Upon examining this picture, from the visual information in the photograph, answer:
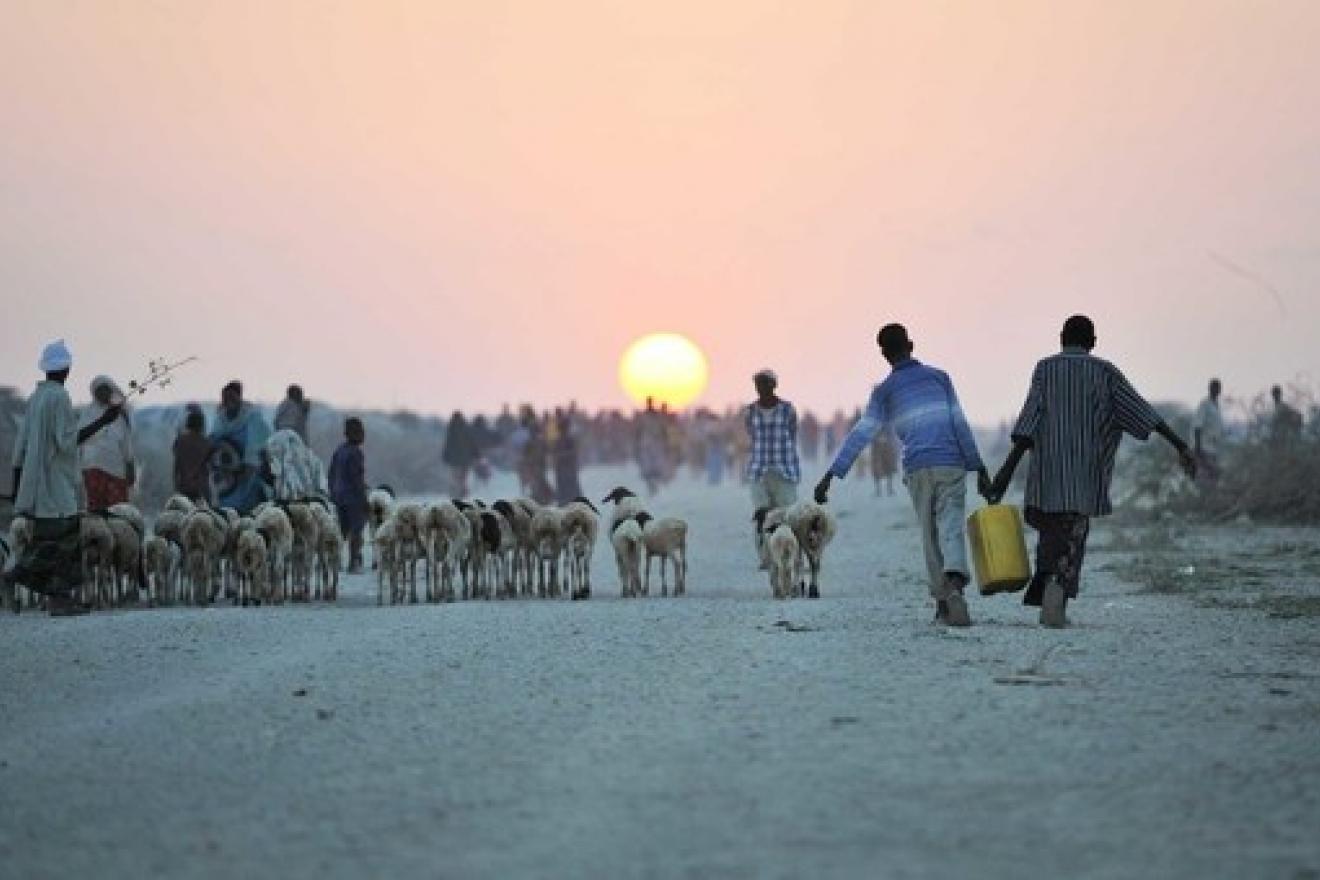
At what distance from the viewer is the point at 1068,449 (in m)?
12.8

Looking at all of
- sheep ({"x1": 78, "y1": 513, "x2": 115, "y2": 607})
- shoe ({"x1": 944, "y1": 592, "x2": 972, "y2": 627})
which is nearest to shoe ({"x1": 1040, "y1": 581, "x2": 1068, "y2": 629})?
shoe ({"x1": 944, "y1": 592, "x2": 972, "y2": 627})

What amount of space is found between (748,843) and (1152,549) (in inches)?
655

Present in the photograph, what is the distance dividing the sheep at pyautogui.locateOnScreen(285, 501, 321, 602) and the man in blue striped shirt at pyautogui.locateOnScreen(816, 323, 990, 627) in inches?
213

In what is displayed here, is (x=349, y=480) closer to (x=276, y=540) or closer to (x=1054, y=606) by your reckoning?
(x=276, y=540)

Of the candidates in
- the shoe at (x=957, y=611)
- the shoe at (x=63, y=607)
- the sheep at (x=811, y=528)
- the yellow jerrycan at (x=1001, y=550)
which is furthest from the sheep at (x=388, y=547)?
the yellow jerrycan at (x=1001, y=550)

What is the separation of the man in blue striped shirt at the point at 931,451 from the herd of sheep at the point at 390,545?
2.79 metres

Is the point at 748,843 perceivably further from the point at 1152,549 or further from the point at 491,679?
the point at 1152,549

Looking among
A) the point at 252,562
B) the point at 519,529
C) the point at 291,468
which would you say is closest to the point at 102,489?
the point at 291,468

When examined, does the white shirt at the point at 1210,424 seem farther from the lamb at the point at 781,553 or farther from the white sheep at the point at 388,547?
the white sheep at the point at 388,547

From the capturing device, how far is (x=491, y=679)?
10.5 meters

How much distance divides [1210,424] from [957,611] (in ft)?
54.9

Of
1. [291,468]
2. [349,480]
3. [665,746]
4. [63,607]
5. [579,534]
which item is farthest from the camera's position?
[349,480]

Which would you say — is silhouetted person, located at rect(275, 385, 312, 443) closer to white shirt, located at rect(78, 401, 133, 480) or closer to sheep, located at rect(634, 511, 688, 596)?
white shirt, located at rect(78, 401, 133, 480)

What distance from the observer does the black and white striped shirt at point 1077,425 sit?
12742 mm
